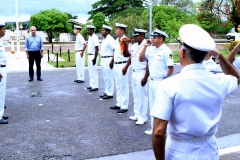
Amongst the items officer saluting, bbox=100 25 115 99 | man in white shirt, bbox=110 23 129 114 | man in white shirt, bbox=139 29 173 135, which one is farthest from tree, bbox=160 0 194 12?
man in white shirt, bbox=139 29 173 135

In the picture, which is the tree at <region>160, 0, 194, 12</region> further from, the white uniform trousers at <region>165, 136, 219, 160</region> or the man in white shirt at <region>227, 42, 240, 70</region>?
the white uniform trousers at <region>165, 136, 219, 160</region>

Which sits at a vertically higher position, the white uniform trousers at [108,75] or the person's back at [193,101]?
the person's back at [193,101]

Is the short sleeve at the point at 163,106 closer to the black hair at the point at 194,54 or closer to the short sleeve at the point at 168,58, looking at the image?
the black hair at the point at 194,54

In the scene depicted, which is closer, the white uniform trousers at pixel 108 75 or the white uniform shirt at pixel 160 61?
the white uniform shirt at pixel 160 61

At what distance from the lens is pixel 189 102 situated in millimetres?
2074

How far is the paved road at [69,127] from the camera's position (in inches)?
192

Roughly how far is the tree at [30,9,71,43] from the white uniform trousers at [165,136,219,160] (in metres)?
37.7

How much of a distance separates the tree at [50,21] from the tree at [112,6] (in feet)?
28.8

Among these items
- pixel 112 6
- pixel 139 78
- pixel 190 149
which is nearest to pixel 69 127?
pixel 139 78

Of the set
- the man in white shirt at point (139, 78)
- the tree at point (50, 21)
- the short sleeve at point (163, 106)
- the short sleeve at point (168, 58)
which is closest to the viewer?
the short sleeve at point (163, 106)

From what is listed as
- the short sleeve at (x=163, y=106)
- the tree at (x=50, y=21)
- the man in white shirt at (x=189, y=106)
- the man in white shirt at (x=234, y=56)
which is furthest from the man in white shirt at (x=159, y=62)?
the tree at (x=50, y=21)

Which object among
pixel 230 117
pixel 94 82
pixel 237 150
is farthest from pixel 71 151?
pixel 94 82

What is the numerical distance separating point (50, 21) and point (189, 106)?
125 feet

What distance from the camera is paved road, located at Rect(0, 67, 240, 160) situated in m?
4.87
